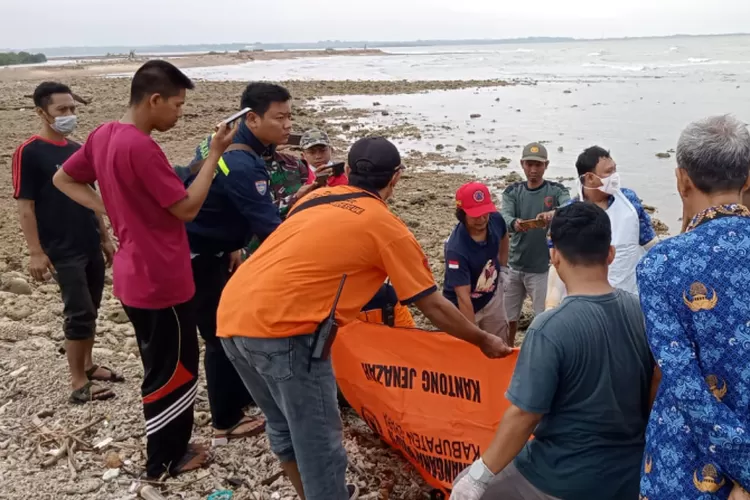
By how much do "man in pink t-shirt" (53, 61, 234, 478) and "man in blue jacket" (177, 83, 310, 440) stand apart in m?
0.31

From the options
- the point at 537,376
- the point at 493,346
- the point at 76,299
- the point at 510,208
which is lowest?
the point at 76,299

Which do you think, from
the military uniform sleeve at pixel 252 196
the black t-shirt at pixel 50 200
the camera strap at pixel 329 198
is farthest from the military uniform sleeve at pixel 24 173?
the camera strap at pixel 329 198

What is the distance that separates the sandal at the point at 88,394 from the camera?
434cm

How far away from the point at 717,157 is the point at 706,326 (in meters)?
0.51

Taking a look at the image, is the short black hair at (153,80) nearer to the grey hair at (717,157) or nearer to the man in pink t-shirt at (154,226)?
the man in pink t-shirt at (154,226)

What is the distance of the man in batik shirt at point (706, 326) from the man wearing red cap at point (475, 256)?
2.34m

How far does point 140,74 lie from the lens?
314 cm

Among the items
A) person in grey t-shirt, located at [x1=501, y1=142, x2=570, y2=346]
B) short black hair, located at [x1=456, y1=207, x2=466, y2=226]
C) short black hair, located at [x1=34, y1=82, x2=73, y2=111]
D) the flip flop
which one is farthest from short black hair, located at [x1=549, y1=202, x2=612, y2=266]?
short black hair, located at [x1=34, y1=82, x2=73, y2=111]

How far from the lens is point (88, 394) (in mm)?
4371

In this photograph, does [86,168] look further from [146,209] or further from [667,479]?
[667,479]

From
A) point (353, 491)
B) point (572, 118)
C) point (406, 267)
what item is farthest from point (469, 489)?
point (572, 118)

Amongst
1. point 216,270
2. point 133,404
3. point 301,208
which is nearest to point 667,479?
point 301,208

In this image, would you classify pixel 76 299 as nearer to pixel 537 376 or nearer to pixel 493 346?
pixel 493 346

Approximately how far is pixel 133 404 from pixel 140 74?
2388 mm
